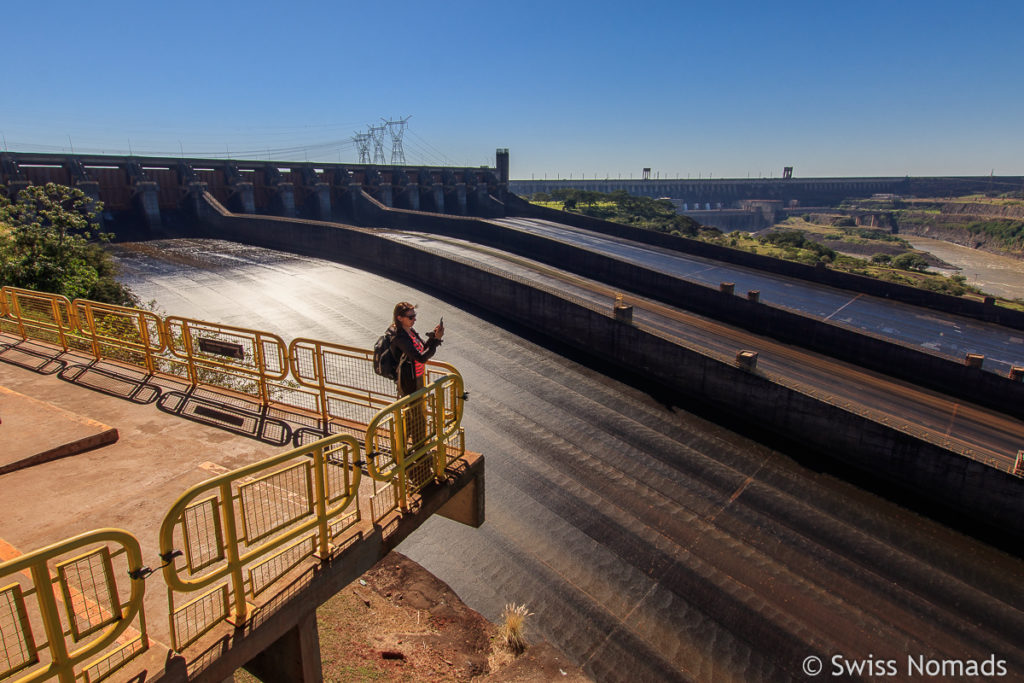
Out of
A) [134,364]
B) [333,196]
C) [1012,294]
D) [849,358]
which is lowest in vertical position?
[1012,294]

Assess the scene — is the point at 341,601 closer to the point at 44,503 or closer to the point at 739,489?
the point at 44,503

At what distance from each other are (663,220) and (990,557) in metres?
57.8

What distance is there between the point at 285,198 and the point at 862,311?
40.9 metres

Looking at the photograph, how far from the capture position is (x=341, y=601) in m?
9.09

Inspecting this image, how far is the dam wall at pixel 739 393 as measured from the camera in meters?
12.0

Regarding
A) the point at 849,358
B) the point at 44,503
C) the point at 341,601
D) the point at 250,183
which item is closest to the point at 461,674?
the point at 341,601

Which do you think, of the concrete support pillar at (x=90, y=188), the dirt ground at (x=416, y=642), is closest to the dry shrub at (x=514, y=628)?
the dirt ground at (x=416, y=642)

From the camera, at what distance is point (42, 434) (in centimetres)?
690

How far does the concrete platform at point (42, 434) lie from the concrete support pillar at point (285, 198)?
38.3 m

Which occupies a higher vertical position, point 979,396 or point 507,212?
point 507,212

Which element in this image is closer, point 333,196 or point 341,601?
point 341,601

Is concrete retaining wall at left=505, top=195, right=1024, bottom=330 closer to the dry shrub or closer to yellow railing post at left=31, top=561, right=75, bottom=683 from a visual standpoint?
the dry shrub

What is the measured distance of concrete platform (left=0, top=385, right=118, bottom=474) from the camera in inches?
251

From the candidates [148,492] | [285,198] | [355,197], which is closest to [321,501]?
[148,492]
